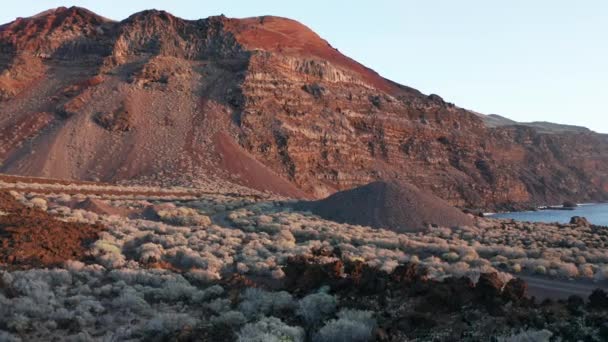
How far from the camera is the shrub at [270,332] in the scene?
9.09 m

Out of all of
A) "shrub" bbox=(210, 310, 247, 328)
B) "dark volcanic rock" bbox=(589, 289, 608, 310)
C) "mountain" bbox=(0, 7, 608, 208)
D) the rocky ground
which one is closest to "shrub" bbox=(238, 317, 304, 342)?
the rocky ground

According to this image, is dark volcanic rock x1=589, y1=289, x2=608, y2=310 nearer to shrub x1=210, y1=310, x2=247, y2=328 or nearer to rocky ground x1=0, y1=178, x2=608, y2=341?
rocky ground x1=0, y1=178, x2=608, y2=341

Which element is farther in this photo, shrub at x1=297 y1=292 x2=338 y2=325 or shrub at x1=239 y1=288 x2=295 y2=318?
shrub at x1=239 y1=288 x2=295 y2=318

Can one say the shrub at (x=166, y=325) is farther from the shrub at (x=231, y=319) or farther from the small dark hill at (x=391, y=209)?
the small dark hill at (x=391, y=209)

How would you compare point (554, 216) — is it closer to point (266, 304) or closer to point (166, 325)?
point (266, 304)

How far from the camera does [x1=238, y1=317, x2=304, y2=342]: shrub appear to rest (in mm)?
9094

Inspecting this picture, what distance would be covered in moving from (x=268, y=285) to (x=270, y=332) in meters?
5.97

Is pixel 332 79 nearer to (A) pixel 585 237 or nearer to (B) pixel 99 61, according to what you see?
(B) pixel 99 61

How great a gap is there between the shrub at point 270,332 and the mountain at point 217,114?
44.8m

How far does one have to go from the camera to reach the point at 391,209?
109 ft

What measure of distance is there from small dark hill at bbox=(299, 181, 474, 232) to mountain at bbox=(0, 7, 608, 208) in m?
22.2

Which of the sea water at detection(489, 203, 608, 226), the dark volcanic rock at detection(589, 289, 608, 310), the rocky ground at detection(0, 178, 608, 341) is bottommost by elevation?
the sea water at detection(489, 203, 608, 226)

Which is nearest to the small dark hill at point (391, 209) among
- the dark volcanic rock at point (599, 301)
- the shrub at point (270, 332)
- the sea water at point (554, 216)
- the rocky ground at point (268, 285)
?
the rocky ground at point (268, 285)

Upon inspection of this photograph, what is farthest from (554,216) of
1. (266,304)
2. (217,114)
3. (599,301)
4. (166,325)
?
(166,325)
